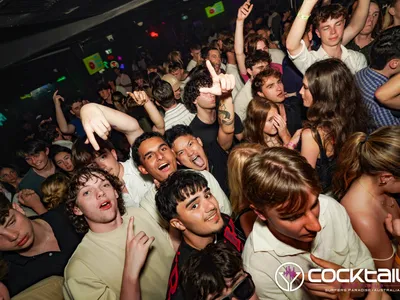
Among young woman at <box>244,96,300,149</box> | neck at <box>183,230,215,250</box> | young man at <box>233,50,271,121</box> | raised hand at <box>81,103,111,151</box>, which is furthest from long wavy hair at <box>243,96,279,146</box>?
raised hand at <box>81,103,111,151</box>

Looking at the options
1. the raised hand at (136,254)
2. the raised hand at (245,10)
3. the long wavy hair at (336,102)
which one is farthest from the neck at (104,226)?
the raised hand at (245,10)

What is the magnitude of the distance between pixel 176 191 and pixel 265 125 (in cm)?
119

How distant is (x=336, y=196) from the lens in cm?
179

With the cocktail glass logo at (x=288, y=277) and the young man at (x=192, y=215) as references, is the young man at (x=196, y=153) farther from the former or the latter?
the cocktail glass logo at (x=288, y=277)

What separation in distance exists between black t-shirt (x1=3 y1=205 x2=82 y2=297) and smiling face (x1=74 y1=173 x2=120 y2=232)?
0.32 m

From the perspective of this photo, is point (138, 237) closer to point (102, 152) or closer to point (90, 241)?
point (90, 241)

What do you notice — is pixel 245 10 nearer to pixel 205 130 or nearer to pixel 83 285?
pixel 205 130

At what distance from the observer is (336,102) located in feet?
6.63

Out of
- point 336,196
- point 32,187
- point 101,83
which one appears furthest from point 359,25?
point 101,83

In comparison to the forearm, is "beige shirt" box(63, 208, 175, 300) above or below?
below

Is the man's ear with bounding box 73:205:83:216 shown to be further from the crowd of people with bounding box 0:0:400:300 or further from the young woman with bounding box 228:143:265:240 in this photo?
the young woman with bounding box 228:143:265:240

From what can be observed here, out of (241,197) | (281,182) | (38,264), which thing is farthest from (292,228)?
(38,264)

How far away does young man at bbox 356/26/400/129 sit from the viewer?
201 cm

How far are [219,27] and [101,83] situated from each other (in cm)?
761
